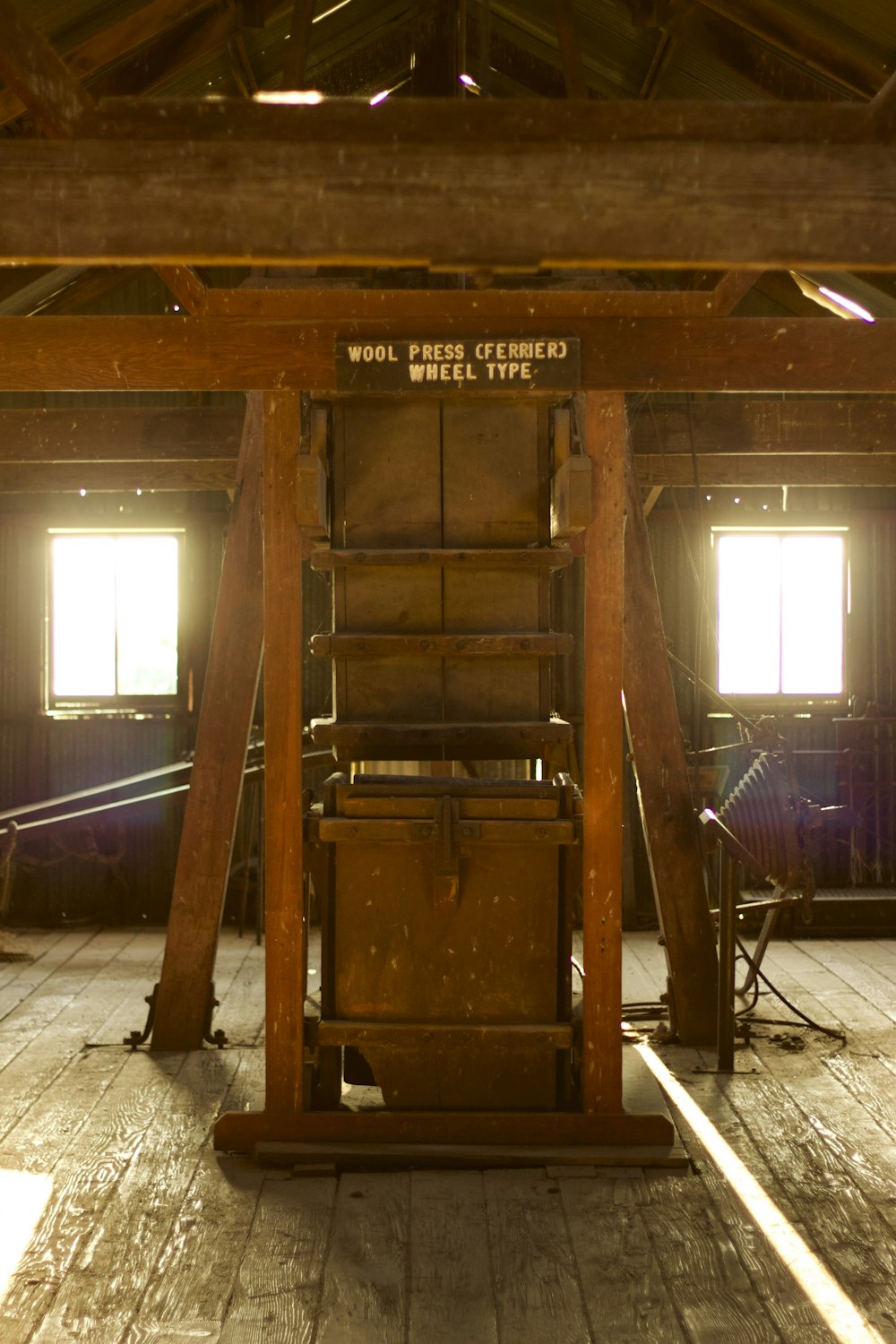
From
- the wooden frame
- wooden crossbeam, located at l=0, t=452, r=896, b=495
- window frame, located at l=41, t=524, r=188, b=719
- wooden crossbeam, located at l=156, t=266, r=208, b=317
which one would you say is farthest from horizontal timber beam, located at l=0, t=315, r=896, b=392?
window frame, located at l=41, t=524, r=188, b=719

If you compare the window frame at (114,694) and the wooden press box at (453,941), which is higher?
the window frame at (114,694)

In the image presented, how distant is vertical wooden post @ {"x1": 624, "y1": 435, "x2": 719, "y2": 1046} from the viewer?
6215 mm

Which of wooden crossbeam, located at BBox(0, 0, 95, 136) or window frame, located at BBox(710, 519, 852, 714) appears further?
window frame, located at BBox(710, 519, 852, 714)

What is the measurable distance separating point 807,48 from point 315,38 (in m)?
3.33

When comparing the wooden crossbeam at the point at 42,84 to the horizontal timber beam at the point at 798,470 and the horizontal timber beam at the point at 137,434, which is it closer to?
the horizontal timber beam at the point at 137,434

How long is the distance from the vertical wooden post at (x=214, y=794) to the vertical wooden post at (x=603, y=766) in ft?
6.66

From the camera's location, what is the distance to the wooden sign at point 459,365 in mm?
4363

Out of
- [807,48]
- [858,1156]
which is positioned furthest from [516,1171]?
[807,48]

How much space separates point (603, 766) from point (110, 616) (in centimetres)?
631

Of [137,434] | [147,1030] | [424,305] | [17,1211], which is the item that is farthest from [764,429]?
[17,1211]

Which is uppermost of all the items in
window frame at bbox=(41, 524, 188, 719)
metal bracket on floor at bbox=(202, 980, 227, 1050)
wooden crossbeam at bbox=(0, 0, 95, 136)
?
wooden crossbeam at bbox=(0, 0, 95, 136)

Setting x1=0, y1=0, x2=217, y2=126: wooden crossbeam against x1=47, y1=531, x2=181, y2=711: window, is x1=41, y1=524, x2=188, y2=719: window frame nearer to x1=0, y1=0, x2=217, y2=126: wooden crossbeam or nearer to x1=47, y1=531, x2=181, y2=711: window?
x1=47, y1=531, x2=181, y2=711: window

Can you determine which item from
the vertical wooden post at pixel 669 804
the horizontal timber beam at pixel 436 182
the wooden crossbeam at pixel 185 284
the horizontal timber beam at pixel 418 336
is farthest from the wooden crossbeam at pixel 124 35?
the vertical wooden post at pixel 669 804

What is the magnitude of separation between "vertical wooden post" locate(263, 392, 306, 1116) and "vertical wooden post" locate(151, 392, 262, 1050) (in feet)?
4.74
